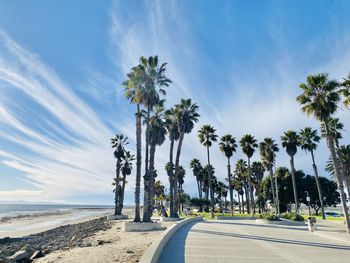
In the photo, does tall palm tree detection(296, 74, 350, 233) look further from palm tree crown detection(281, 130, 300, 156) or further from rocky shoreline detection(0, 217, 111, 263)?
palm tree crown detection(281, 130, 300, 156)

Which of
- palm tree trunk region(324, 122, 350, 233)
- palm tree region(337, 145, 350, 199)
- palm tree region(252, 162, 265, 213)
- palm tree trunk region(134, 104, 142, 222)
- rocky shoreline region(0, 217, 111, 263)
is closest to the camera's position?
rocky shoreline region(0, 217, 111, 263)

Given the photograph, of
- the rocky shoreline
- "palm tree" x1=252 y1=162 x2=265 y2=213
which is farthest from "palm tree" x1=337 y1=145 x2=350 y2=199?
"palm tree" x1=252 y1=162 x2=265 y2=213

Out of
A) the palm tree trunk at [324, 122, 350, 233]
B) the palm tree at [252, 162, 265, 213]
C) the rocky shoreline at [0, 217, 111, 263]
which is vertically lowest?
the rocky shoreline at [0, 217, 111, 263]

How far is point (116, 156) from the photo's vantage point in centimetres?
5138

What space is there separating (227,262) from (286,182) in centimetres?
6053

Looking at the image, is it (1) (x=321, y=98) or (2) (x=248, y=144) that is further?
(2) (x=248, y=144)

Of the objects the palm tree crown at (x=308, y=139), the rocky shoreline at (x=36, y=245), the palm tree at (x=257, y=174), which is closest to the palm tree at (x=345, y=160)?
the palm tree crown at (x=308, y=139)

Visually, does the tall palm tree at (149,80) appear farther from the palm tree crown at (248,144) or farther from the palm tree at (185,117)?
the palm tree crown at (248,144)

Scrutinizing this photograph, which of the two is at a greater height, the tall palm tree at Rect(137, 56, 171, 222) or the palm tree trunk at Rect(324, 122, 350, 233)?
the tall palm tree at Rect(137, 56, 171, 222)

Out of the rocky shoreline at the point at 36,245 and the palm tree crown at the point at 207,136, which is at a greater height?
the palm tree crown at the point at 207,136

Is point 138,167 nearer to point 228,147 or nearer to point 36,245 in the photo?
point 36,245

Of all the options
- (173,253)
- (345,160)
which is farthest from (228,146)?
(173,253)

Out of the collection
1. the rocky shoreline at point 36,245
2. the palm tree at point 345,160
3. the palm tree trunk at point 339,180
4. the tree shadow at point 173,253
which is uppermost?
the palm tree at point 345,160

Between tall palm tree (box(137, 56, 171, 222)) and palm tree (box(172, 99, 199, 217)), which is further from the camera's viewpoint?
palm tree (box(172, 99, 199, 217))
